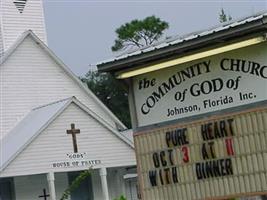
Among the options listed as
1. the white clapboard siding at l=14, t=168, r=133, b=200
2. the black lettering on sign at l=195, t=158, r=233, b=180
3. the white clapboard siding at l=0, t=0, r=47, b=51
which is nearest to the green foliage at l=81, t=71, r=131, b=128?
the white clapboard siding at l=0, t=0, r=47, b=51

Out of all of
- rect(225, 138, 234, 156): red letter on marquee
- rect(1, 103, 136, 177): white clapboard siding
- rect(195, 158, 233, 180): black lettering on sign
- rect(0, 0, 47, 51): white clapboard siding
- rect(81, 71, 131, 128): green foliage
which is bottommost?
rect(195, 158, 233, 180): black lettering on sign

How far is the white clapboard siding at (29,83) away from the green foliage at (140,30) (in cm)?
2535

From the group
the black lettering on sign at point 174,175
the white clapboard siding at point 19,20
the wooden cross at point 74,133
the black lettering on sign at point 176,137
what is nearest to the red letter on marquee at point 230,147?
the black lettering on sign at point 176,137

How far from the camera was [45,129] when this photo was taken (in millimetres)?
28891

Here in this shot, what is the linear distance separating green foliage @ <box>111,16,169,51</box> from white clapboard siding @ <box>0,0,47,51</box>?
23082 millimetres

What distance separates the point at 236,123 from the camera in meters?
10.9

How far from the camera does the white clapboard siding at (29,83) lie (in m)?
32.7

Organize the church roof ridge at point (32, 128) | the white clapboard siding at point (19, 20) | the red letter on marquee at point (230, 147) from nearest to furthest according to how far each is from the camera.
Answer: the red letter on marquee at point (230, 147) → the church roof ridge at point (32, 128) → the white clapboard siding at point (19, 20)

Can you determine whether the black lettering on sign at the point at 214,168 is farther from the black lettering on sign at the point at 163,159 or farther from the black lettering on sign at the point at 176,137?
the black lettering on sign at the point at 163,159

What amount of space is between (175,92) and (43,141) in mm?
17701

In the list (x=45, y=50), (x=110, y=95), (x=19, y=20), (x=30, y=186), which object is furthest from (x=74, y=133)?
(x=110, y=95)

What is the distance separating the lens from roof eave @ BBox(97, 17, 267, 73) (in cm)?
1029

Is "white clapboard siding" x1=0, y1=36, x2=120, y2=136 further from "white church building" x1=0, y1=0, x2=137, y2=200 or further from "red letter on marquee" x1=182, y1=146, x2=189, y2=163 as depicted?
"red letter on marquee" x1=182, y1=146, x2=189, y2=163

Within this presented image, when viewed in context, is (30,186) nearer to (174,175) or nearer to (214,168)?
(174,175)
